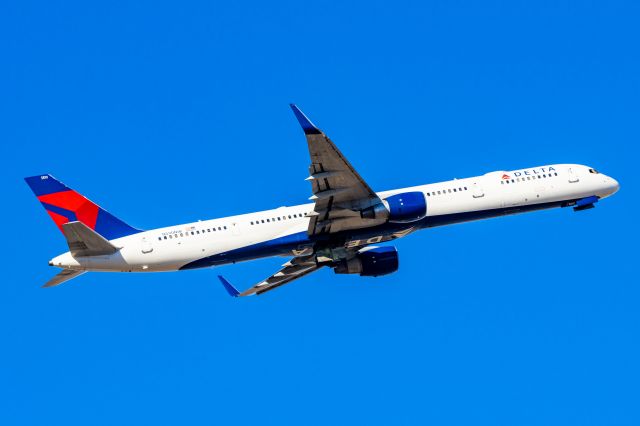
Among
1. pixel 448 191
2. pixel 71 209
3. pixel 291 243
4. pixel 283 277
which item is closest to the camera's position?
pixel 71 209

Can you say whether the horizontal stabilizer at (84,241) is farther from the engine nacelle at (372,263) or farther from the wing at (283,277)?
the engine nacelle at (372,263)

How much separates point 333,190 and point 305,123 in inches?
245

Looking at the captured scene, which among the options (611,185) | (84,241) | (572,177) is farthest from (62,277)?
(611,185)

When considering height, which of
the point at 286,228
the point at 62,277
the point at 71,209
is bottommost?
the point at 62,277

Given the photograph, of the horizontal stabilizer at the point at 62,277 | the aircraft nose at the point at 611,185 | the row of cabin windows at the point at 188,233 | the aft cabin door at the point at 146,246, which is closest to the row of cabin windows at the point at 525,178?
the aircraft nose at the point at 611,185

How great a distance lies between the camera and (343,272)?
66500 mm

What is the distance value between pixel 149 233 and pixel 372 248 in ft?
49.8

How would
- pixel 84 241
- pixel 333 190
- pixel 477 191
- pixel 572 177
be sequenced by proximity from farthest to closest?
1. pixel 572 177
2. pixel 477 191
3. pixel 333 190
4. pixel 84 241

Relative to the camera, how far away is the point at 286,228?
61062mm

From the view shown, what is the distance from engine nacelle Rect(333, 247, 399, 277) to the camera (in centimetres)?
6612

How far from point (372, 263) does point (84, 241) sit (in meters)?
19.5

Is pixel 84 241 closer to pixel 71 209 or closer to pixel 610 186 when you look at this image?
pixel 71 209

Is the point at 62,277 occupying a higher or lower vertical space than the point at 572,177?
lower

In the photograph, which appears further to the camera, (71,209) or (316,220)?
(71,209)
